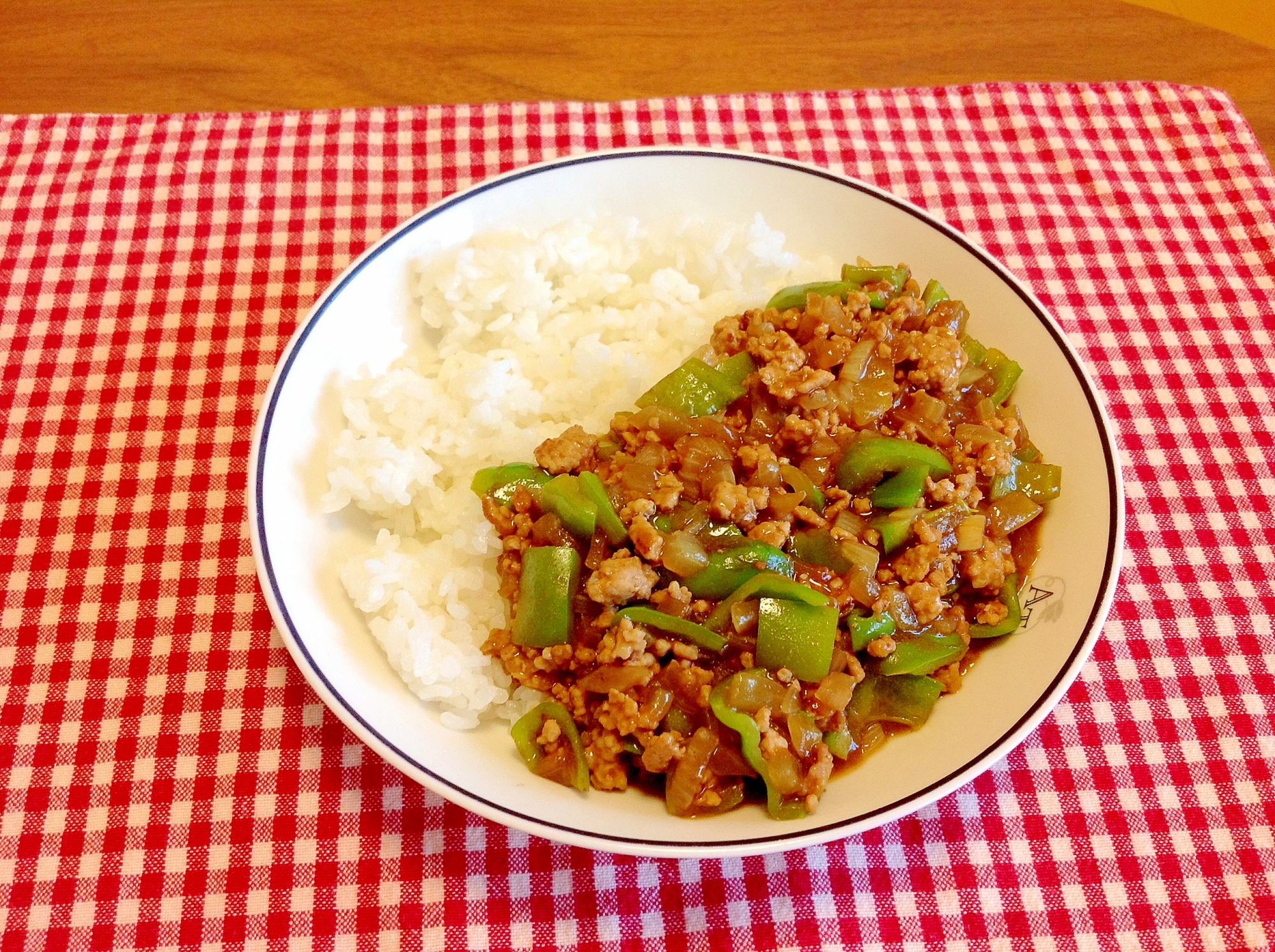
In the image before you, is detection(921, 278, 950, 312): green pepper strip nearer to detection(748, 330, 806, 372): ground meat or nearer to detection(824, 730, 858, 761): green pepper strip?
detection(748, 330, 806, 372): ground meat

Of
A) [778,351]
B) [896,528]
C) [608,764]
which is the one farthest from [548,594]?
[778,351]

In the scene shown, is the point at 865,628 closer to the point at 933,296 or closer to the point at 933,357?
the point at 933,357

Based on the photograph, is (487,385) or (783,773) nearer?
(783,773)

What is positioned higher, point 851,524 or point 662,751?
point 851,524

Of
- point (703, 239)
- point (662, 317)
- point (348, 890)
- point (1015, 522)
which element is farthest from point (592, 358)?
point (348, 890)

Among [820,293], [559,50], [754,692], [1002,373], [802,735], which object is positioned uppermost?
[559,50]

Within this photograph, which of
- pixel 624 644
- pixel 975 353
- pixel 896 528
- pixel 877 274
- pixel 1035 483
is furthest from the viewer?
pixel 877 274

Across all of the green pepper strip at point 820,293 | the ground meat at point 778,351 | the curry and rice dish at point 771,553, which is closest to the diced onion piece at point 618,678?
the curry and rice dish at point 771,553
